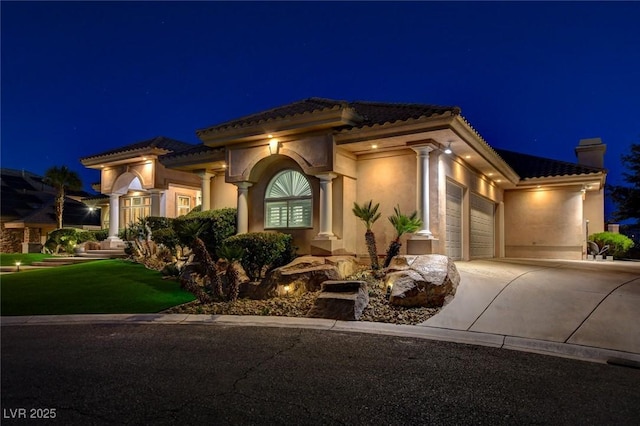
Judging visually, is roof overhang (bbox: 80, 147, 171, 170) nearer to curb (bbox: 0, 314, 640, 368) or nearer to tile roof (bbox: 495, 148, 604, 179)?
curb (bbox: 0, 314, 640, 368)

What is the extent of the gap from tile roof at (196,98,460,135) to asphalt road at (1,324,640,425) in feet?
22.7

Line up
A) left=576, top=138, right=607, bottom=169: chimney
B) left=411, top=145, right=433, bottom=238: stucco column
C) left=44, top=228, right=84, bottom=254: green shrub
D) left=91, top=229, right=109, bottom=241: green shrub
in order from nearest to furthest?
left=411, top=145, right=433, bottom=238: stucco column, left=44, top=228, right=84, bottom=254: green shrub, left=91, top=229, right=109, bottom=241: green shrub, left=576, top=138, right=607, bottom=169: chimney

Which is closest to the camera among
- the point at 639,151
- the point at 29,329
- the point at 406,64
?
the point at 29,329

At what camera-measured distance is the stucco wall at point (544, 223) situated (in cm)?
1922

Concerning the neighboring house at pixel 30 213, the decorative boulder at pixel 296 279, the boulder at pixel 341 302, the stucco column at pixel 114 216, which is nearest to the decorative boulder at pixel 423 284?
the boulder at pixel 341 302

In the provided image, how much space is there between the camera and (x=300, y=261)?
1102cm

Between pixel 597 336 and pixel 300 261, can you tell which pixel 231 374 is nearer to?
pixel 597 336

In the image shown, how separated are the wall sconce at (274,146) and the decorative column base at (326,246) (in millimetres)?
3105

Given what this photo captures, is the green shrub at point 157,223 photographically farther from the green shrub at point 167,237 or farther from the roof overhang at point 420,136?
the roof overhang at point 420,136

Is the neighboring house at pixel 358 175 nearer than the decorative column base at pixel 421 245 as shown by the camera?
No

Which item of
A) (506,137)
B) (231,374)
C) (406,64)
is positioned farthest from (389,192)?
(506,137)

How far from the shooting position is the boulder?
8.03m

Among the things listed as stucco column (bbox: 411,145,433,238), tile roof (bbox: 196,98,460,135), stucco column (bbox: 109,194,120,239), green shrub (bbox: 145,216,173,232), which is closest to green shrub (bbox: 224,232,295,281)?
tile roof (bbox: 196,98,460,135)

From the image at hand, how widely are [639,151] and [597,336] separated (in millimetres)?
26963
